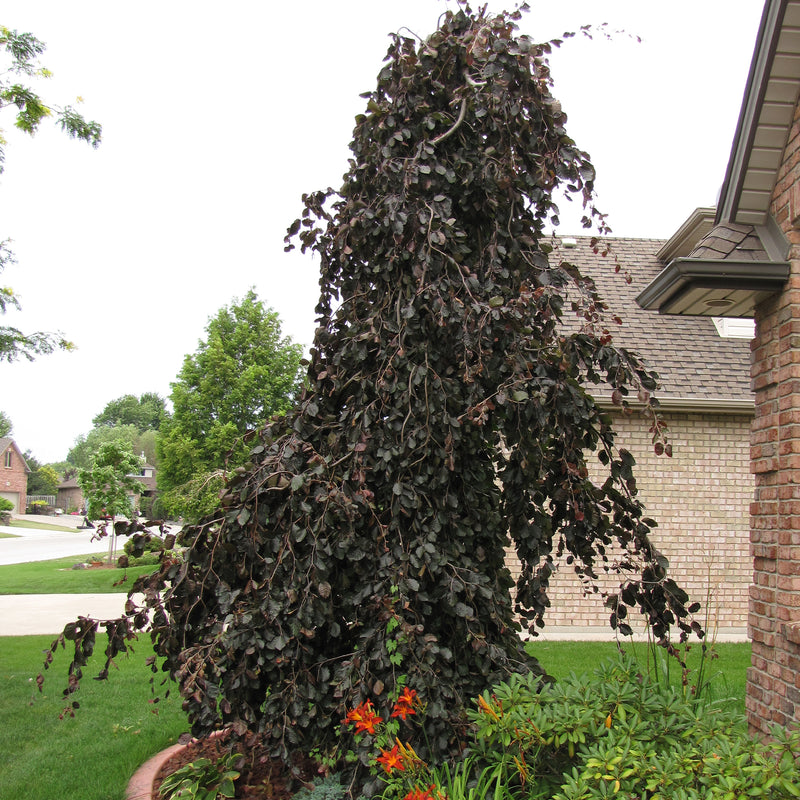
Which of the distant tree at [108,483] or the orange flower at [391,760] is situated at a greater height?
the distant tree at [108,483]

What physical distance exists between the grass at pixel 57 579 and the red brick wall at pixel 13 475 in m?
36.7

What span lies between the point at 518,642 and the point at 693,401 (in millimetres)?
6167

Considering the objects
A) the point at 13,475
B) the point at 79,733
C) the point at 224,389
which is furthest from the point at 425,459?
the point at 13,475

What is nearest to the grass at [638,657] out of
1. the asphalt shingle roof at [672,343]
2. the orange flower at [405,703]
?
the orange flower at [405,703]

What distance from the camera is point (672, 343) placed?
9.16 metres

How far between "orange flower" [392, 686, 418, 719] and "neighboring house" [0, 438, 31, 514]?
5466cm

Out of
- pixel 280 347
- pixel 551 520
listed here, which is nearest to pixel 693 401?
pixel 551 520

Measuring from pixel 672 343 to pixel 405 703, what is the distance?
7.88 meters

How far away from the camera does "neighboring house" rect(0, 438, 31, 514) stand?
1957 inches

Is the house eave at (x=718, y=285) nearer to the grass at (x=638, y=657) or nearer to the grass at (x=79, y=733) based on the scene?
the grass at (x=638, y=657)

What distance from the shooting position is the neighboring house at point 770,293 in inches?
117

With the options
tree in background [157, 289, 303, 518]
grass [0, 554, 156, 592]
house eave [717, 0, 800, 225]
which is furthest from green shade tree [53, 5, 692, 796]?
tree in background [157, 289, 303, 518]

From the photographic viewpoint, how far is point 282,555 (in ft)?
9.06

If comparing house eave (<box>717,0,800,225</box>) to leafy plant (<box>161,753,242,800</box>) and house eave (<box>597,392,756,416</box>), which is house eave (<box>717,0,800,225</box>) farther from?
house eave (<box>597,392,756,416</box>)
